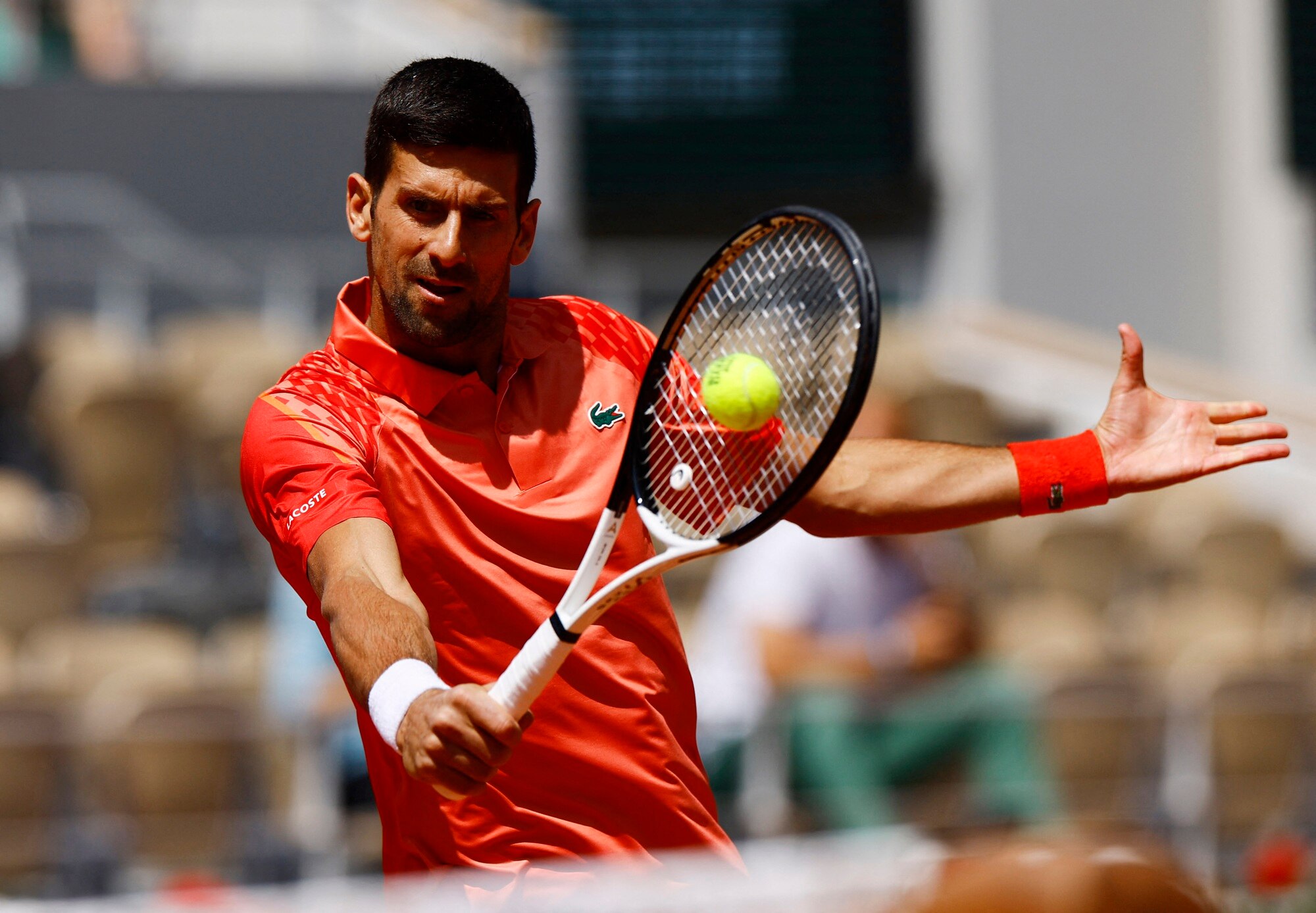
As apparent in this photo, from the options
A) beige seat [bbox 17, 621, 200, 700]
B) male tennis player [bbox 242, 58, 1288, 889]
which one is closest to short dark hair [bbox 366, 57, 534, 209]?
male tennis player [bbox 242, 58, 1288, 889]

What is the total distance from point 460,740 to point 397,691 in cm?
13

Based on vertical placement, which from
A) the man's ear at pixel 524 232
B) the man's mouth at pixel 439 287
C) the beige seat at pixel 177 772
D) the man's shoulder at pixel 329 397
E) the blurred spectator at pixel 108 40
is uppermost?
the blurred spectator at pixel 108 40

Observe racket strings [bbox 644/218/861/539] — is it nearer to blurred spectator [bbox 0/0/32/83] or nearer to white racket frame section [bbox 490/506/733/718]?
white racket frame section [bbox 490/506/733/718]

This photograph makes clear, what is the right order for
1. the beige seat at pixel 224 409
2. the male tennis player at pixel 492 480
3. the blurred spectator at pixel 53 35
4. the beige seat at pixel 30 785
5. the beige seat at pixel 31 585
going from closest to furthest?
the male tennis player at pixel 492 480 < the beige seat at pixel 30 785 < the beige seat at pixel 31 585 < the beige seat at pixel 224 409 < the blurred spectator at pixel 53 35

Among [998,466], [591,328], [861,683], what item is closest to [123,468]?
[861,683]

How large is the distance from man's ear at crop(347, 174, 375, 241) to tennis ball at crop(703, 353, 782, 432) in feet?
1.70

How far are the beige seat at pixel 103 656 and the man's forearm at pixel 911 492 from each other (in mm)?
3443

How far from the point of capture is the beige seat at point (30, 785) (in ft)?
15.5

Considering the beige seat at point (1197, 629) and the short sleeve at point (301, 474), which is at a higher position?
the short sleeve at point (301, 474)

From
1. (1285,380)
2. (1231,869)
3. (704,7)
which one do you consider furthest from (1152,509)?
(704,7)

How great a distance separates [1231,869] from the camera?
4.99m

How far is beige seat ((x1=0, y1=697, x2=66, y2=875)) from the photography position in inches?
186

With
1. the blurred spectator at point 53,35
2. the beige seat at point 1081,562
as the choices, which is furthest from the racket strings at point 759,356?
the blurred spectator at point 53,35

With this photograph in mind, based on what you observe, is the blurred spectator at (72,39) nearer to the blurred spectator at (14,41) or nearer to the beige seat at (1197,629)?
the blurred spectator at (14,41)
